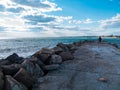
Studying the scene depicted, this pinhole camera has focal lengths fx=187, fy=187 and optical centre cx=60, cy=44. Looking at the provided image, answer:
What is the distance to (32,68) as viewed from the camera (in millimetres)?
6973

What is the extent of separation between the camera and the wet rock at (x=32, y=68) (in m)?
6.80

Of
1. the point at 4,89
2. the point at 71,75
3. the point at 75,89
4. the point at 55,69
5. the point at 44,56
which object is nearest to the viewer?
the point at 4,89

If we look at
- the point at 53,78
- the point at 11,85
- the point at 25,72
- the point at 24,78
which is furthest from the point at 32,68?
the point at 11,85

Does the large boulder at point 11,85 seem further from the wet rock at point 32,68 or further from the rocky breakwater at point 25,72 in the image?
the wet rock at point 32,68

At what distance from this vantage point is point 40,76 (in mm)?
7168

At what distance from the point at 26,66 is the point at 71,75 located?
178 centimetres

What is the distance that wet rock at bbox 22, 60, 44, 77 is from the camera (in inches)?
268

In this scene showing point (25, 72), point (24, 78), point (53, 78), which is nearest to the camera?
point (24, 78)

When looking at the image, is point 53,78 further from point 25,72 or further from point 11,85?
point 11,85

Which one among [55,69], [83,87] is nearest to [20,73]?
[83,87]

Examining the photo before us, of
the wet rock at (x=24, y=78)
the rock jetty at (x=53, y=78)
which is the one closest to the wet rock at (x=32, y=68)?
the rock jetty at (x=53, y=78)

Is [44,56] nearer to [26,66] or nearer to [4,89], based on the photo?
[26,66]

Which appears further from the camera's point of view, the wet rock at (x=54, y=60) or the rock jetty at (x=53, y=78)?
the wet rock at (x=54, y=60)

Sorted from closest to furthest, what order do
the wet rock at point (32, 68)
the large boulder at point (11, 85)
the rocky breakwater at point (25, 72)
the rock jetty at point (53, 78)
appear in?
the large boulder at point (11, 85) → the rocky breakwater at point (25, 72) → the rock jetty at point (53, 78) → the wet rock at point (32, 68)
